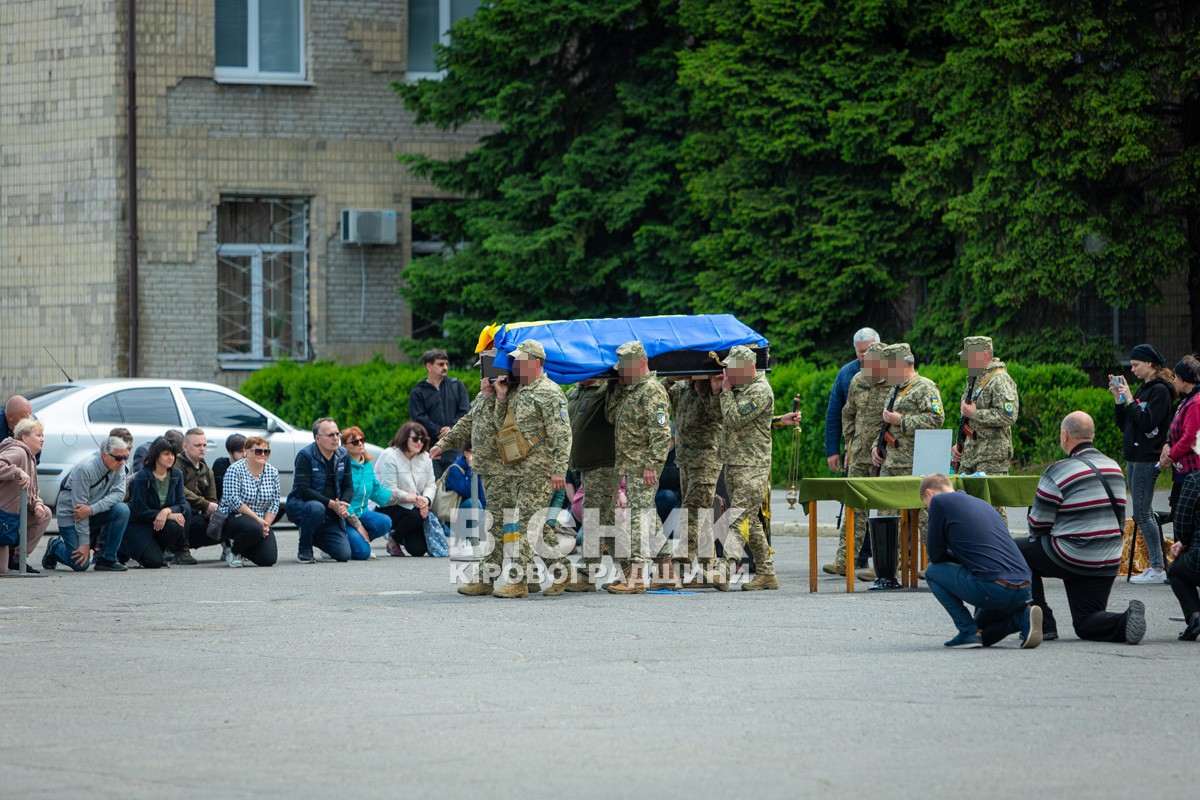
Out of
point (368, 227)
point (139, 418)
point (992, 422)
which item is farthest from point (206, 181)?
point (992, 422)

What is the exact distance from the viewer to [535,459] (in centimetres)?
1371

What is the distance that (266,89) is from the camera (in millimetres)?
29734

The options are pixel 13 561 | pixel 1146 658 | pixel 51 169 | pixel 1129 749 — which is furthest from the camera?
pixel 51 169

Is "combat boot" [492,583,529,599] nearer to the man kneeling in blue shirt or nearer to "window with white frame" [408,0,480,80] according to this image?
the man kneeling in blue shirt

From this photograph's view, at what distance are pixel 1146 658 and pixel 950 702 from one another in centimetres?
217

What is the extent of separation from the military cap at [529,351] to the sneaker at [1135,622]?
5.15 meters

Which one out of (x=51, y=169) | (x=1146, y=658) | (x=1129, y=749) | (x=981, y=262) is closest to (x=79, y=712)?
(x=1129, y=749)

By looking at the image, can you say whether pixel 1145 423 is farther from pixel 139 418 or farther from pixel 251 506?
pixel 139 418

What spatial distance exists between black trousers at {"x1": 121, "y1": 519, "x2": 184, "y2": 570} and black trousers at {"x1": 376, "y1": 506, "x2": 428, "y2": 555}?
8.02 feet

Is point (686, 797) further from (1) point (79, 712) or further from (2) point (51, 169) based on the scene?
(2) point (51, 169)

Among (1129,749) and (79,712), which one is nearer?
(1129,749)

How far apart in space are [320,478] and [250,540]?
1.13 metres

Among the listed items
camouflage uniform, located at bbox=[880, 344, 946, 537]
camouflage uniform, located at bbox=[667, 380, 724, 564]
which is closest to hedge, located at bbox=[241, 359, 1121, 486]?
camouflage uniform, located at bbox=[880, 344, 946, 537]

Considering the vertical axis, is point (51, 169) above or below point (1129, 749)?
above
